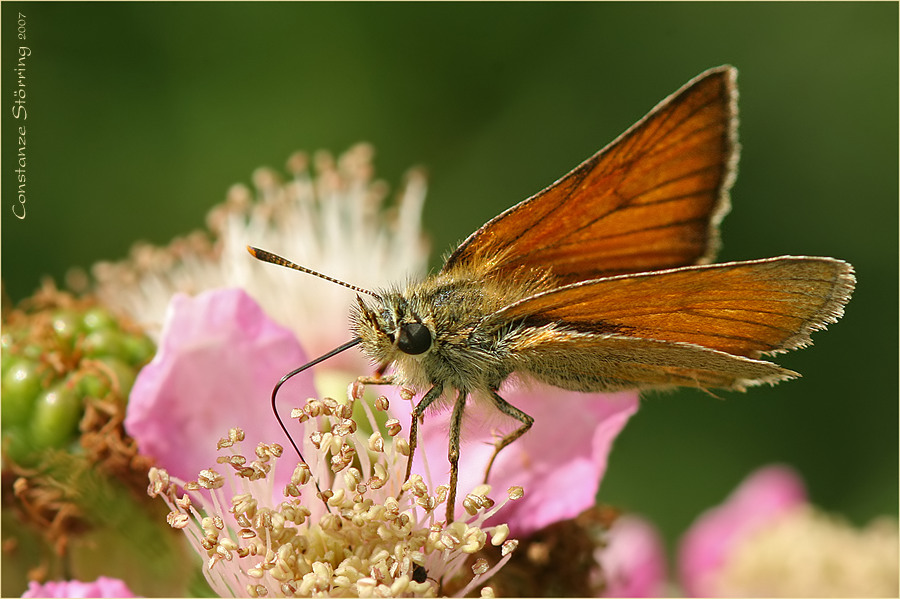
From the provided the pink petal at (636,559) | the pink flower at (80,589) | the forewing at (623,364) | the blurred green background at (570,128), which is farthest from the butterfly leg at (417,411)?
the blurred green background at (570,128)

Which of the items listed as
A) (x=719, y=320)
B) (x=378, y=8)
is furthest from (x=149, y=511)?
(x=378, y=8)

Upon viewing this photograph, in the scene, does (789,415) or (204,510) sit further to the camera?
(789,415)

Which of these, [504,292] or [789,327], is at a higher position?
[504,292]

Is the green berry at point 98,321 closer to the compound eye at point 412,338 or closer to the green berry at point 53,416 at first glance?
the green berry at point 53,416

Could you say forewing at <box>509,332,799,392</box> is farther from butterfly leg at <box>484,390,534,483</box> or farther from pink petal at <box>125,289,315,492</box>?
pink petal at <box>125,289,315,492</box>

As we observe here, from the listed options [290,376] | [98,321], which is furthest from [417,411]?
[98,321]

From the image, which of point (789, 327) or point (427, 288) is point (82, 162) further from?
point (789, 327)

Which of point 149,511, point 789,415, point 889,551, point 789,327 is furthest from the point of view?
point 789,415
